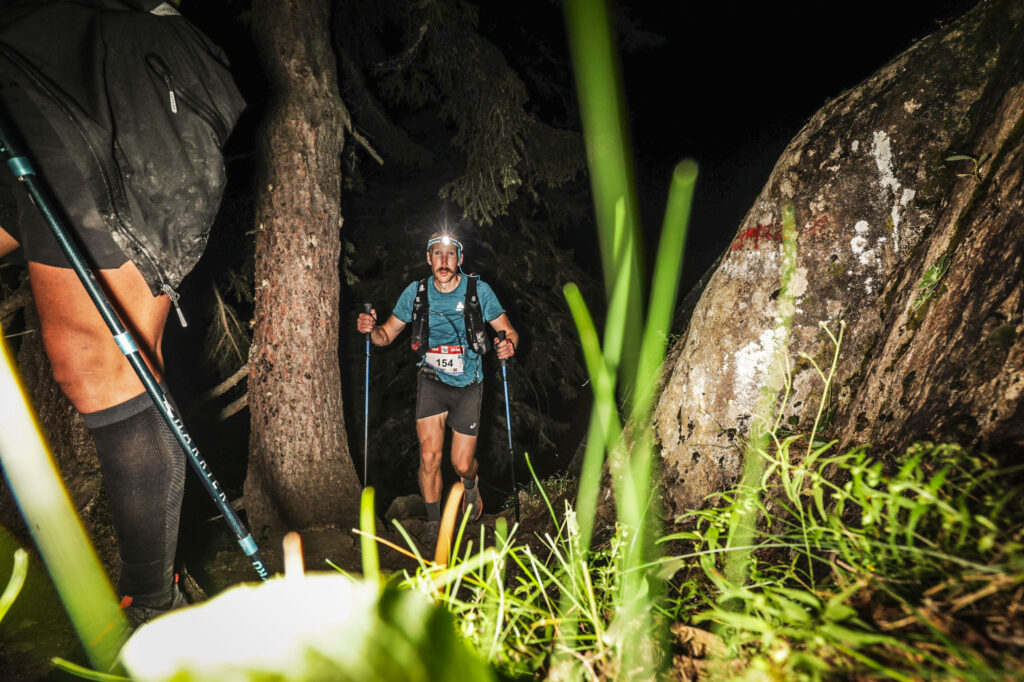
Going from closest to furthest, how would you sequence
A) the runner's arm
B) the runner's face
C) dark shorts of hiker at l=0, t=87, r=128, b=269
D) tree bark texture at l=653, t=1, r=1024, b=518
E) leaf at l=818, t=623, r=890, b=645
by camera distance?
leaf at l=818, t=623, r=890, b=645, tree bark texture at l=653, t=1, r=1024, b=518, dark shorts of hiker at l=0, t=87, r=128, b=269, the runner's arm, the runner's face

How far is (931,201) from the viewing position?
1.79 metres

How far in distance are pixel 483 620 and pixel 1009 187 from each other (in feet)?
6.06

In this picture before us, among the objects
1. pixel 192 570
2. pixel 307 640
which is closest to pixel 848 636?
pixel 307 640

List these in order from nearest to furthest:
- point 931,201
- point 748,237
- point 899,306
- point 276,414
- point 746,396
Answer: point 899,306 < point 931,201 < point 746,396 < point 748,237 < point 276,414

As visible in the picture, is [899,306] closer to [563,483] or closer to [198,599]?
[198,599]

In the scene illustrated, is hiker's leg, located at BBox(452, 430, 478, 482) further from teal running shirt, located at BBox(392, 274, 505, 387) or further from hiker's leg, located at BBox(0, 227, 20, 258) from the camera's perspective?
hiker's leg, located at BBox(0, 227, 20, 258)

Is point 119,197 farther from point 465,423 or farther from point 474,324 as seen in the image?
point 465,423

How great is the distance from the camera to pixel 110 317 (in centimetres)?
147

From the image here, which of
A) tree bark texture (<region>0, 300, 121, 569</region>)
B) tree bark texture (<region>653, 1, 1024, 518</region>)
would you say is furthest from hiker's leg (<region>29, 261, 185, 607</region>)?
tree bark texture (<region>653, 1, 1024, 518</region>)

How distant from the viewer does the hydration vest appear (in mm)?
4812

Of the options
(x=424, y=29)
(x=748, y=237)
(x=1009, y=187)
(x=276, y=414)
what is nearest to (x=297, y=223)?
(x=276, y=414)

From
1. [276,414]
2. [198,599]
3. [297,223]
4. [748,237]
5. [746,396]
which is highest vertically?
[297,223]

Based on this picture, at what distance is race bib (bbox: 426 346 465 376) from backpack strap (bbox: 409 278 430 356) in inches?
5.5

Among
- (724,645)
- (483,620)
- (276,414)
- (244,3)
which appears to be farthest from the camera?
(244,3)
